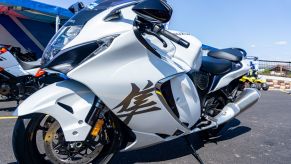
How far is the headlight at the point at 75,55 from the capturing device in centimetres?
218

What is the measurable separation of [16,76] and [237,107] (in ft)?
14.8

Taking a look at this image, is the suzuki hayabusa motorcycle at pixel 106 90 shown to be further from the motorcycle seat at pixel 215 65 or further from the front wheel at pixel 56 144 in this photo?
the motorcycle seat at pixel 215 65

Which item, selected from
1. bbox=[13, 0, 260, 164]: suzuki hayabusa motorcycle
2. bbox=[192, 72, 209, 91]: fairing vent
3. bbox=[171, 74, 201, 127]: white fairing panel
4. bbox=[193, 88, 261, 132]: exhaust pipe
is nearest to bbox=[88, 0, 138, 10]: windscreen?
bbox=[13, 0, 260, 164]: suzuki hayabusa motorcycle

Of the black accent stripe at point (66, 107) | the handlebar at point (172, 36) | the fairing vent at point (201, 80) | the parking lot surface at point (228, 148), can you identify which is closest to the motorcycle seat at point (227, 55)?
the fairing vent at point (201, 80)

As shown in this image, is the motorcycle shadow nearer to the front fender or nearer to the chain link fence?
the front fender

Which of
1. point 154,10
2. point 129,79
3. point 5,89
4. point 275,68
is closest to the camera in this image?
point 154,10

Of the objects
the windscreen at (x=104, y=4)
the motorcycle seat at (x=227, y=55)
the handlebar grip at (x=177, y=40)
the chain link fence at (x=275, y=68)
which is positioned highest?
the windscreen at (x=104, y=4)

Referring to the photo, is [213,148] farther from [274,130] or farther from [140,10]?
[140,10]

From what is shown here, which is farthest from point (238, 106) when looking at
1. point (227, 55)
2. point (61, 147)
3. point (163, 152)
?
point (61, 147)

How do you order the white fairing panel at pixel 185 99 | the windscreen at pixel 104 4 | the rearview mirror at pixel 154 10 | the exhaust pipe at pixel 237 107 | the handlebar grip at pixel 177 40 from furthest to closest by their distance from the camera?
the exhaust pipe at pixel 237 107
the white fairing panel at pixel 185 99
the windscreen at pixel 104 4
the handlebar grip at pixel 177 40
the rearview mirror at pixel 154 10

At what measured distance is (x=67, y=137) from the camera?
2201mm

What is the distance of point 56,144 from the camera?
2377 mm

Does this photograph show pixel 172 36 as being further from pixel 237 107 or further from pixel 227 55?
pixel 237 107

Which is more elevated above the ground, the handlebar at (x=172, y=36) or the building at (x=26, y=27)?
the handlebar at (x=172, y=36)
